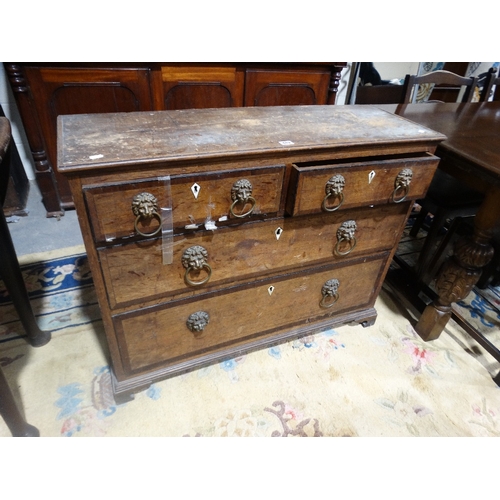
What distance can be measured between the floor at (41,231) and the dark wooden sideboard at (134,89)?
7cm

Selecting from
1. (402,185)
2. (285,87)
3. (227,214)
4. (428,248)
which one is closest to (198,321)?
(227,214)

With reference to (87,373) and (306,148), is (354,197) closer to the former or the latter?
(306,148)

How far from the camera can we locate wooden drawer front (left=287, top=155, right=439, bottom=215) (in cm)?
96

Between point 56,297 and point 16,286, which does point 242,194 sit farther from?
point 56,297

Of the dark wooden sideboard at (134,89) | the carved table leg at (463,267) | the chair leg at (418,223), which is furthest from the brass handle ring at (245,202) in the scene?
the chair leg at (418,223)

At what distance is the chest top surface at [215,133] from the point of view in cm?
82

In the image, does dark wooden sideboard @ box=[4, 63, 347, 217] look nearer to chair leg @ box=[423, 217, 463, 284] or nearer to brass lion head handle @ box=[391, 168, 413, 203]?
chair leg @ box=[423, 217, 463, 284]

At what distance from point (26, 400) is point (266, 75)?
73.9 inches

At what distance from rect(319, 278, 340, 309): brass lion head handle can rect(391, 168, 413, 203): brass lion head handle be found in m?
0.38

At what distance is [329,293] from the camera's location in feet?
4.36


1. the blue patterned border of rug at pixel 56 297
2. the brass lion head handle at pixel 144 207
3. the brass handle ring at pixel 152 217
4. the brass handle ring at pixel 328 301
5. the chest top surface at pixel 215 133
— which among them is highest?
the chest top surface at pixel 215 133

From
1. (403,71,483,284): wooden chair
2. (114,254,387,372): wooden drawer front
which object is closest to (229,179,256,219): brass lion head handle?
(114,254,387,372): wooden drawer front

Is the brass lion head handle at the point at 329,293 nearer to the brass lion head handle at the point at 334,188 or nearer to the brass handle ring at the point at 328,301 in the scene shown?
the brass handle ring at the point at 328,301

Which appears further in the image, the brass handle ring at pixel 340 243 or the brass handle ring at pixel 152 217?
the brass handle ring at pixel 340 243
